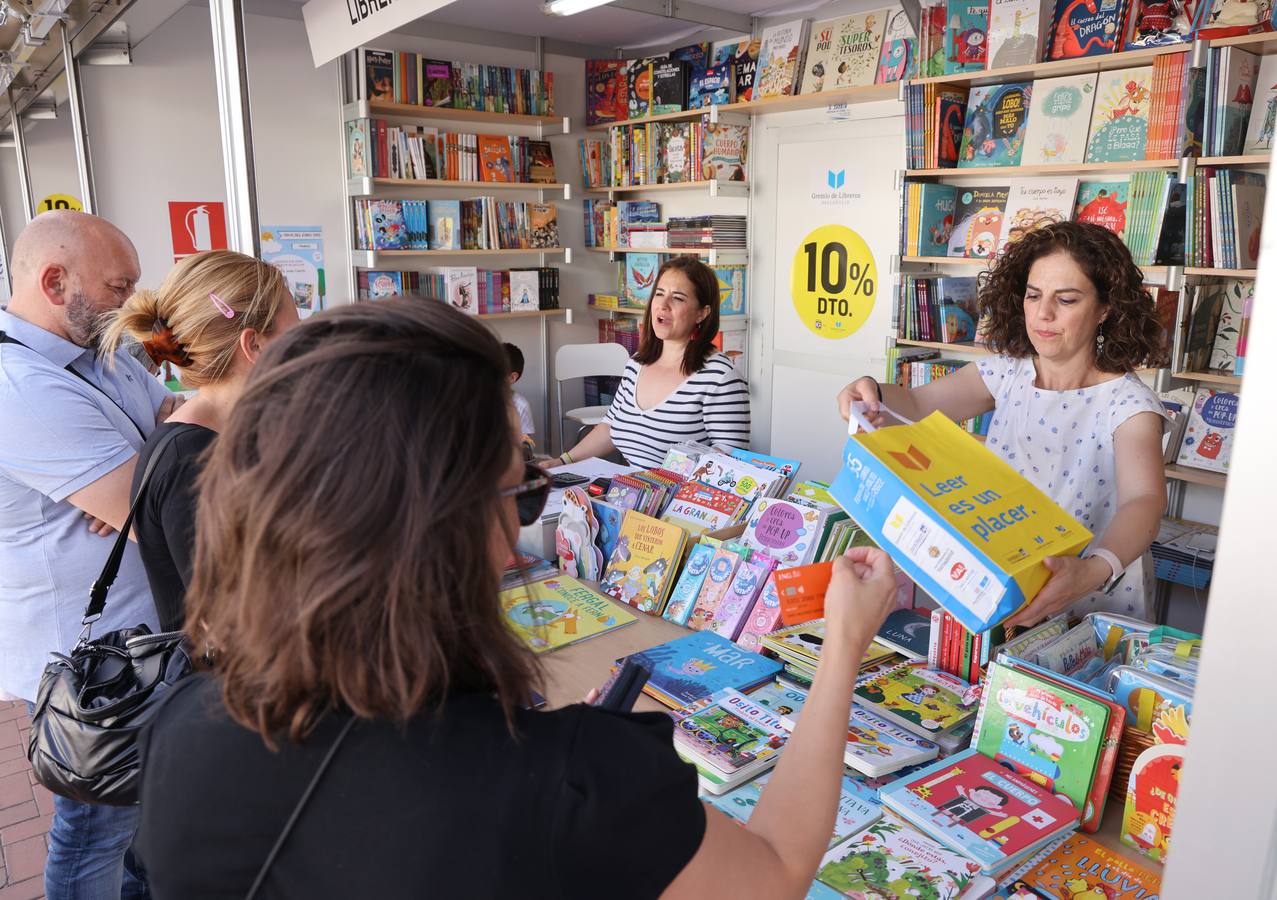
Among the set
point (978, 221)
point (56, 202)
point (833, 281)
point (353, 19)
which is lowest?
point (833, 281)

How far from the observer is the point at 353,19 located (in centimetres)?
299

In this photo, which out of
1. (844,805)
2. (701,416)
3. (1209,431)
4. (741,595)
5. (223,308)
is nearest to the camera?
(844,805)

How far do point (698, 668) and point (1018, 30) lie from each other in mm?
3409

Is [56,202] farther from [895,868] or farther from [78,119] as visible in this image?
[895,868]

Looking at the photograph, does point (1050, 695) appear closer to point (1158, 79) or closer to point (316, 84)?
point (1158, 79)

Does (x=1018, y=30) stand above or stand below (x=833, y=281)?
above

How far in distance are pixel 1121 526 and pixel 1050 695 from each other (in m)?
0.62

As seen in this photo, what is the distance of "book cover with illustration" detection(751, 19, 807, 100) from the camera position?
4.96 metres

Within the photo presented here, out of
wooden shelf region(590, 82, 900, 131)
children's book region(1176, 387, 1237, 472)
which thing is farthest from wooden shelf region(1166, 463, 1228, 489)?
wooden shelf region(590, 82, 900, 131)

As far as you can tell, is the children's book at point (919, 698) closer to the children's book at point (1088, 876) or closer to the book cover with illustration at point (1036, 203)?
the children's book at point (1088, 876)

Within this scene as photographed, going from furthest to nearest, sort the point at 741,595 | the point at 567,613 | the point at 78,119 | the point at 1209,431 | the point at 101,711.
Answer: the point at 78,119, the point at 1209,431, the point at 567,613, the point at 741,595, the point at 101,711

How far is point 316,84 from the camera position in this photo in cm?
A: 547

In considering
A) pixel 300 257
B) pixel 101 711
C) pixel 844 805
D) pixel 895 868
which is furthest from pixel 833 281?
pixel 101 711

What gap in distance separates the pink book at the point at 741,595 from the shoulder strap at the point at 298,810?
51.7 inches
